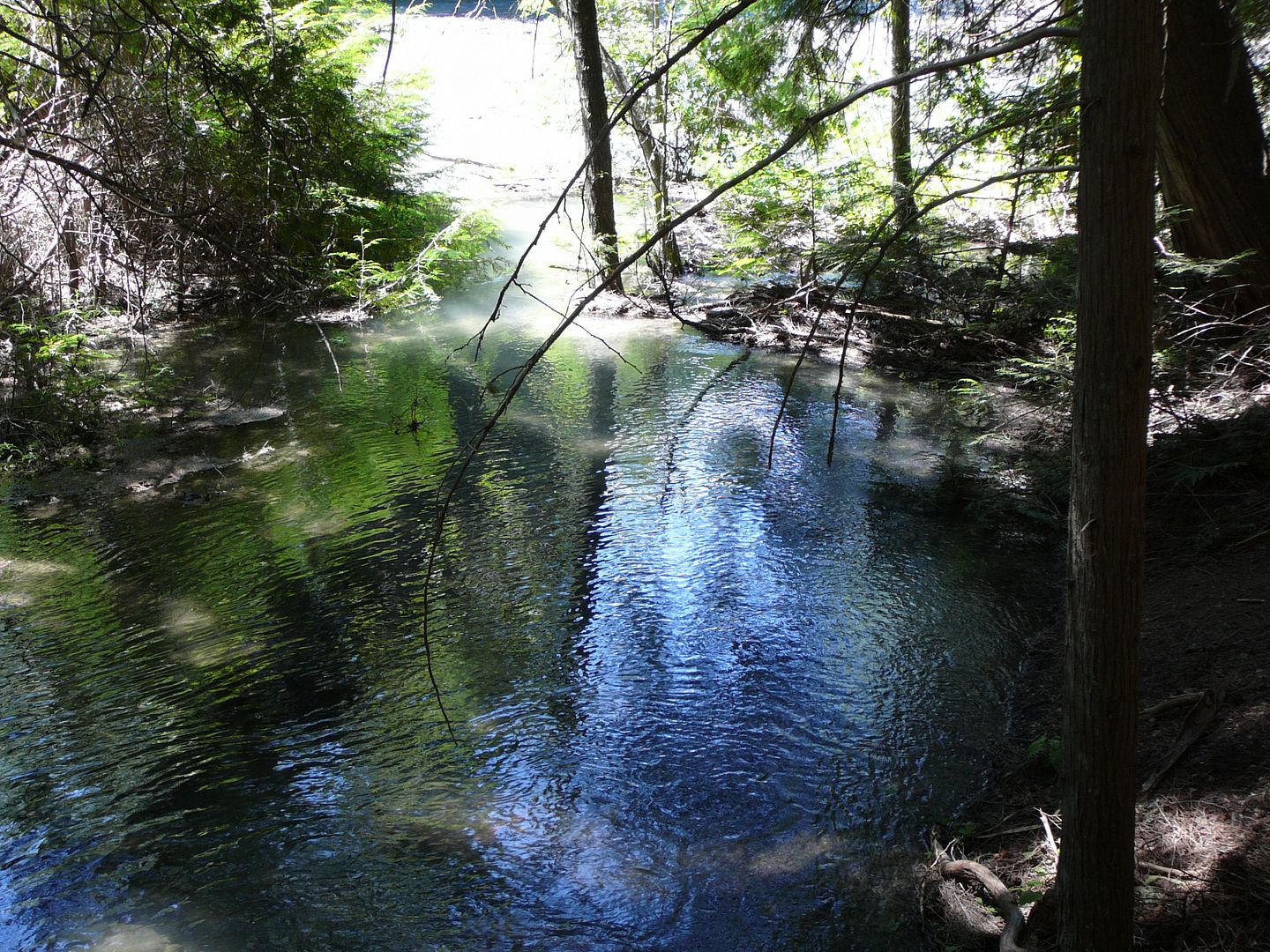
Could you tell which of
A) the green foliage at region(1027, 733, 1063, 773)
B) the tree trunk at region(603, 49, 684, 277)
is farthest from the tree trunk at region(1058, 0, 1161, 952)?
the tree trunk at region(603, 49, 684, 277)

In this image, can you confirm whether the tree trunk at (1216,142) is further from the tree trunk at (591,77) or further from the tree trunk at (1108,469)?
the tree trunk at (591,77)

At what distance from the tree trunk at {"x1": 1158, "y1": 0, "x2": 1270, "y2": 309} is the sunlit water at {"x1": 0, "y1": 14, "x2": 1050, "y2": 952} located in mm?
2563

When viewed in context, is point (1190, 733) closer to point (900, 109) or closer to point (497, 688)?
point (497, 688)

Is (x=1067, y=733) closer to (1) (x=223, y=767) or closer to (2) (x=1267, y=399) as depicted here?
(1) (x=223, y=767)

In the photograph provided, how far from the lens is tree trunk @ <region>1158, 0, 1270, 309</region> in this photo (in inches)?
238

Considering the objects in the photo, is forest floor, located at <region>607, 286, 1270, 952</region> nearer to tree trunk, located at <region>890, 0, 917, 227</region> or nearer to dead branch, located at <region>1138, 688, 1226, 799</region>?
dead branch, located at <region>1138, 688, 1226, 799</region>

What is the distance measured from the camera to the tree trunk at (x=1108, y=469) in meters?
2.21

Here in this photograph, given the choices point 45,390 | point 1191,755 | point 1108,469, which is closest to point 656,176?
point 45,390

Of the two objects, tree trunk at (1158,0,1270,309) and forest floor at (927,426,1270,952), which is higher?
tree trunk at (1158,0,1270,309)

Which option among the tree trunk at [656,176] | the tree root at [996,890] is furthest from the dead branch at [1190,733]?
the tree trunk at [656,176]

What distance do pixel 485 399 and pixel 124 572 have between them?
437 centimetres

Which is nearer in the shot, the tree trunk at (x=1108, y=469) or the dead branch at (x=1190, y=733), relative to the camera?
the tree trunk at (x=1108, y=469)

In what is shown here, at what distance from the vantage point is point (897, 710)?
4652 millimetres

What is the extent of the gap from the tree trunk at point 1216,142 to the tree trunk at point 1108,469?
15.7 feet
